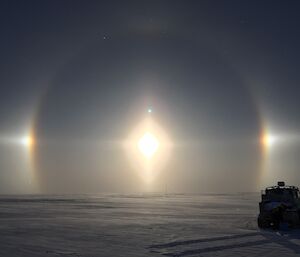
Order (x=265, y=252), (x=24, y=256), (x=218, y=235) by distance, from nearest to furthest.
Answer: (x=24, y=256) < (x=265, y=252) < (x=218, y=235)

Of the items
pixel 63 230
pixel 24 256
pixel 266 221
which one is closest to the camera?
pixel 24 256

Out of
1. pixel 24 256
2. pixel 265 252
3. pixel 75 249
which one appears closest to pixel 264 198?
pixel 265 252

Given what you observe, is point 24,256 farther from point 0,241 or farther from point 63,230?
point 63,230

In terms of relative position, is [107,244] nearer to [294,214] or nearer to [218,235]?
[218,235]

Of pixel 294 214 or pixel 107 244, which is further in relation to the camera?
pixel 294 214

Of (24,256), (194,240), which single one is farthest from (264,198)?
(24,256)

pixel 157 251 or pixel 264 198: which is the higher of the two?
pixel 264 198
